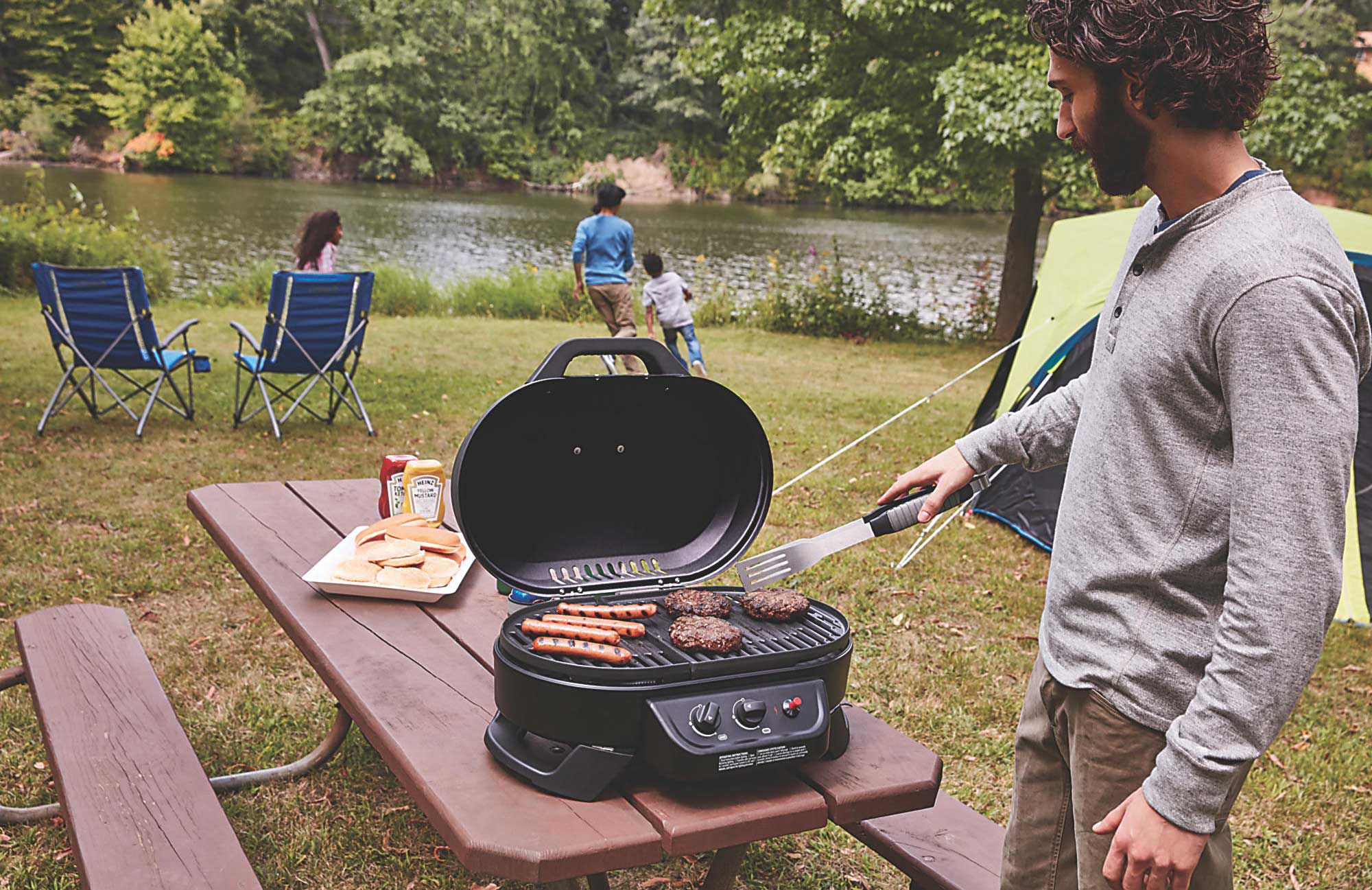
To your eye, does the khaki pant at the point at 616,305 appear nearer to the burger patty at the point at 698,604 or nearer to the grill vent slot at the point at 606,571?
the grill vent slot at the point at 606,571

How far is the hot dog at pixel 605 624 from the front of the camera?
158cm

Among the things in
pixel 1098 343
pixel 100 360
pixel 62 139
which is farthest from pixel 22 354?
pixel 62 139

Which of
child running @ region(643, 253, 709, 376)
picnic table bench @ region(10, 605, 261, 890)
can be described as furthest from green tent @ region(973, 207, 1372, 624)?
child running @ region(643, 253, 709, 376)

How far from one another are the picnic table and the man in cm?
32

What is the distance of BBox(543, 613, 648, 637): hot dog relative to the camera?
1584 millimetres

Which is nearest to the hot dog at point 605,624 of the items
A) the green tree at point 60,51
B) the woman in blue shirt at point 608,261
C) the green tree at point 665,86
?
the woman in blue shirt at point 608,261

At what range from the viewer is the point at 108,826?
6.38 ft

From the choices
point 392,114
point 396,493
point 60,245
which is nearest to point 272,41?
point 392,114

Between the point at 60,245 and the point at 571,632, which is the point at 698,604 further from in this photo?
the point at 60,245

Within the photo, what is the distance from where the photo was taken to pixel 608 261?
9.70 metres

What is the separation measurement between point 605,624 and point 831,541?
381mm

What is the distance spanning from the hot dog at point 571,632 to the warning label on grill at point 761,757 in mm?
Result: 253

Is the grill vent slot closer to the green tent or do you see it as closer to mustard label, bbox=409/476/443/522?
mustard label, bbox=409/476/443/522

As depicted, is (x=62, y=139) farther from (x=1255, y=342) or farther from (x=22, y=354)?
(x=1255, y=342)
